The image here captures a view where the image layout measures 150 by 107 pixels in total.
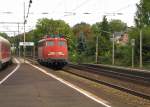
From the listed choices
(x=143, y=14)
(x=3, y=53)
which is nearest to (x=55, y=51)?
(x=3, y=53)

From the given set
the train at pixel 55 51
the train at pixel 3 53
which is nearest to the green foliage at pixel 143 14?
the train at pixel 55 51

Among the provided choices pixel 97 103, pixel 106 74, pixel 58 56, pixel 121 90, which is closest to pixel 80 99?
pixel 97 103

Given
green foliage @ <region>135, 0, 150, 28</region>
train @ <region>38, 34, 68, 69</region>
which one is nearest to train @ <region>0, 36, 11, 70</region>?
train @ <region>38, 34, 68, 69</region>

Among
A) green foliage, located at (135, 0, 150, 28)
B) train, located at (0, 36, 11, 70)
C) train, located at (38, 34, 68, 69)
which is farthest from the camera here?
green foliage, located at (135, 0, 150, 28)

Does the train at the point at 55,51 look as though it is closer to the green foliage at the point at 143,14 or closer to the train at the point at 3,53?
the train at the point at 3,53

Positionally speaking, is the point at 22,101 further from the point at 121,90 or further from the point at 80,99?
the point at 121,90

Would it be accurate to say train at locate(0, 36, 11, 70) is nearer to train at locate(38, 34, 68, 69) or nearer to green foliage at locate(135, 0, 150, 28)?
train at locate(38, 34, 68, 69)

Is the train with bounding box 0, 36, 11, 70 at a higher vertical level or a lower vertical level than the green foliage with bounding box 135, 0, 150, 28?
lower

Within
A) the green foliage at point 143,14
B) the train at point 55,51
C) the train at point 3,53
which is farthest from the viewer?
the green foliage at point 143,14

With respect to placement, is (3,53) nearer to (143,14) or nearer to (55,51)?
(55,51)

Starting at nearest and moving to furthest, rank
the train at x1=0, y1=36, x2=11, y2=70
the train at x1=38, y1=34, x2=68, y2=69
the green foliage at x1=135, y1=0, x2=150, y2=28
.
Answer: the train at x1=0, y1=36, x2=11, y2=70, the train at x1=38, y1=34, x2=68, y2=69, the green foliage at x1=135, y1=0, x2=150, y2=28

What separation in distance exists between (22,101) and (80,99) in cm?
248

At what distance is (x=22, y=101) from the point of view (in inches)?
705

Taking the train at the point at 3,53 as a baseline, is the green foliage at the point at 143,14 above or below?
above
